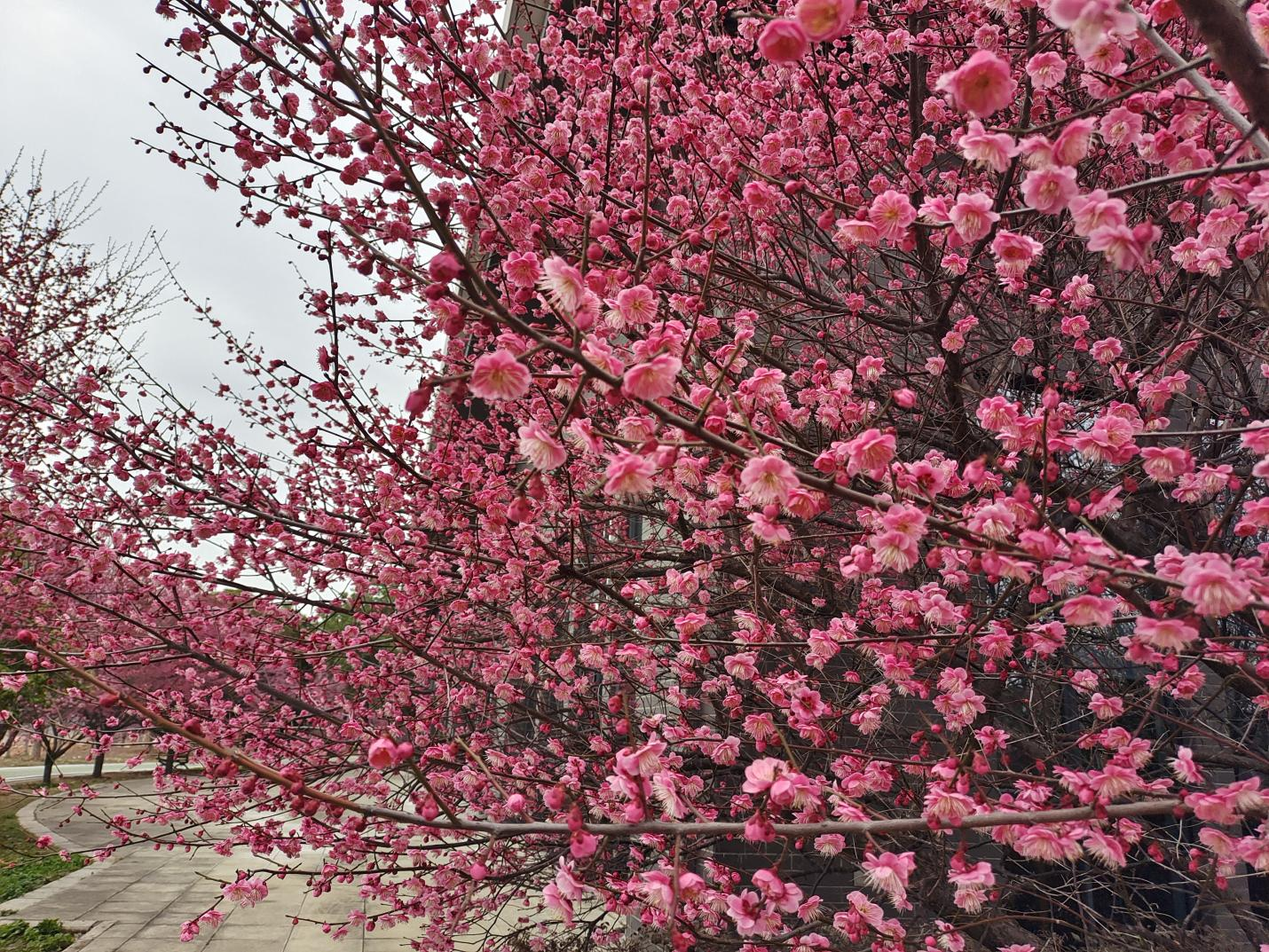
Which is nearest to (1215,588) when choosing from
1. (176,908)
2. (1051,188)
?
(1051,188)

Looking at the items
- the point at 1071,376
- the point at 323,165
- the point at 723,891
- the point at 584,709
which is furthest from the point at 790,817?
the point at 323,165

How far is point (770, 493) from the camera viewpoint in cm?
180

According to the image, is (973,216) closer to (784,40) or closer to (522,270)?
(784,40)

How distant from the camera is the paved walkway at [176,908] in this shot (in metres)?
7.18

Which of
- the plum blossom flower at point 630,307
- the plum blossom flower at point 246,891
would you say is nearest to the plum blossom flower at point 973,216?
the plum blossom flower at point 630,307

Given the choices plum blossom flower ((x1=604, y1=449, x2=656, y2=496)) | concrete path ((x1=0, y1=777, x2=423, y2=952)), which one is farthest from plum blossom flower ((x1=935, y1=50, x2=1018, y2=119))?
concrete path ((x1=0, y1=777, x2=423, y2=952))

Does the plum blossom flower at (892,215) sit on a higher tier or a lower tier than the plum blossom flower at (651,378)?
higher

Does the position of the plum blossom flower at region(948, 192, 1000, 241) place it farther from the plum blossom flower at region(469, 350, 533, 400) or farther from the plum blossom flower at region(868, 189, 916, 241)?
the plum blossom flower at region(469, 350, 533, 400)

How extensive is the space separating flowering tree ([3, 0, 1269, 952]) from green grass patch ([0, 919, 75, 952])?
2664 millimetres

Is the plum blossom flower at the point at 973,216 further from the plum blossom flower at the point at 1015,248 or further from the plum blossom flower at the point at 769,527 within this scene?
the plum blossom flower at the point at 769,527

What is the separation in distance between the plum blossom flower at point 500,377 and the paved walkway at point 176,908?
5559mm

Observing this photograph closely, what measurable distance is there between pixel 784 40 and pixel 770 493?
3.23ft

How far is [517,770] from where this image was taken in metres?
5.11

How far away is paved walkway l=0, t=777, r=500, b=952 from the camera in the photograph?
7.18 metres
